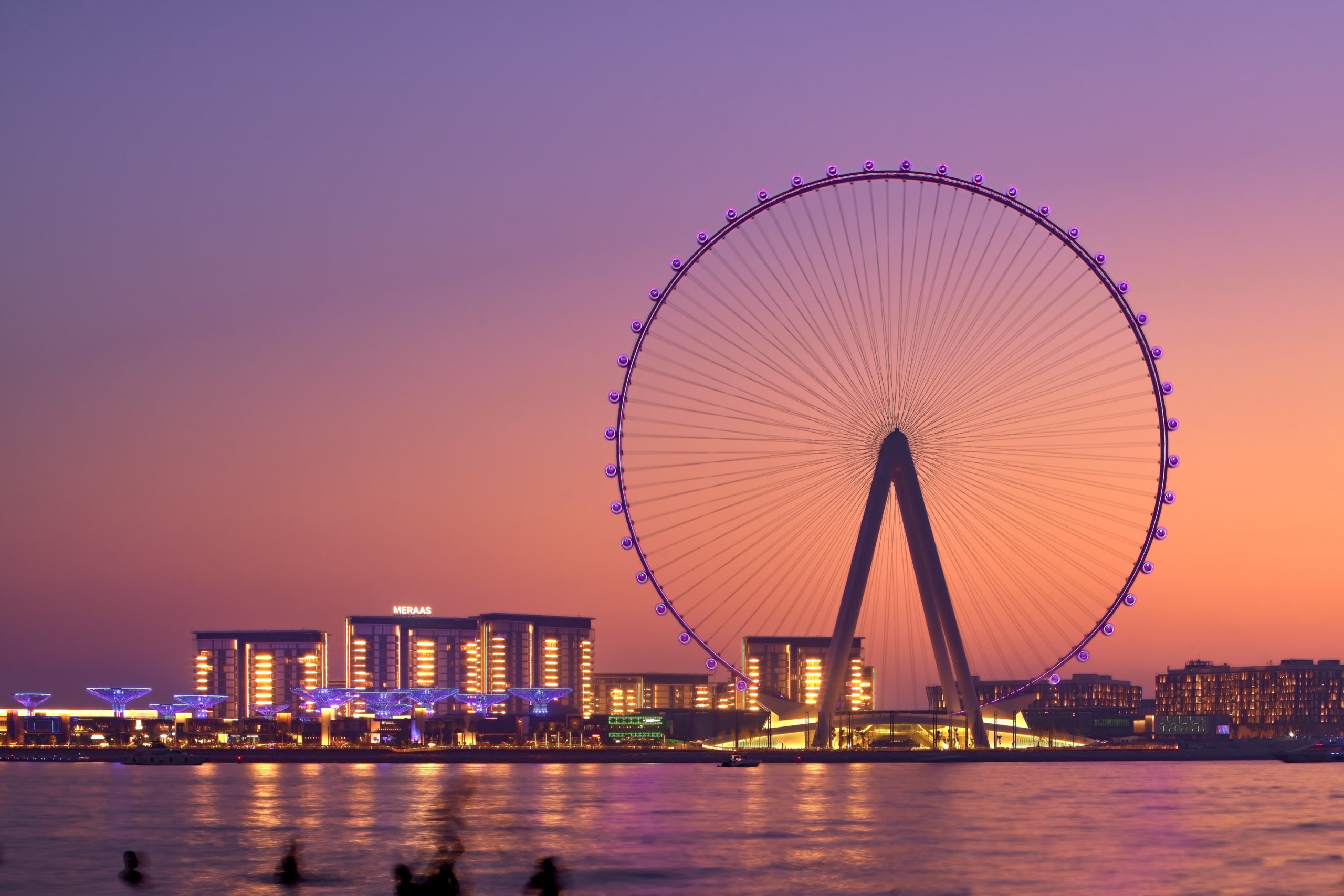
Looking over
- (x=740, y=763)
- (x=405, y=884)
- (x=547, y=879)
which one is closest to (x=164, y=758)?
(x=740, y=763)

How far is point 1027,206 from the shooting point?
9356 cm

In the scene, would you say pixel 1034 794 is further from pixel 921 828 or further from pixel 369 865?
pixel 369 865

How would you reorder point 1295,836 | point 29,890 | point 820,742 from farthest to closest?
1. point 820,742
2. point 1295,836
3. point 29,890

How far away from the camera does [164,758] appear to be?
630ft

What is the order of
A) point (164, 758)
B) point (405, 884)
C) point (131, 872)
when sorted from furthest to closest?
point (164, 758) < point (131, 872) < point (405, 884)

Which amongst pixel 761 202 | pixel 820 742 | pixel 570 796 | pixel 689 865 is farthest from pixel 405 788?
pixel 689 865

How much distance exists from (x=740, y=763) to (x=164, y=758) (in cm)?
7162

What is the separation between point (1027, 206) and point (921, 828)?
112 feet

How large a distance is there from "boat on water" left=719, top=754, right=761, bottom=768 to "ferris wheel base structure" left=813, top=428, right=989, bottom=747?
4050 centimetres

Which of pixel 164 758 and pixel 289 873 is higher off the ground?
pixel 289 873

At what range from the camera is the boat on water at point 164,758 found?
189875 millimetres

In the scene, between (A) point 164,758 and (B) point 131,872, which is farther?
(A) point 164,758

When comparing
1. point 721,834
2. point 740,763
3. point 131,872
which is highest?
point 131,872

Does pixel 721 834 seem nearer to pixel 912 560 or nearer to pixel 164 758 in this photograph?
pixel 912 560
